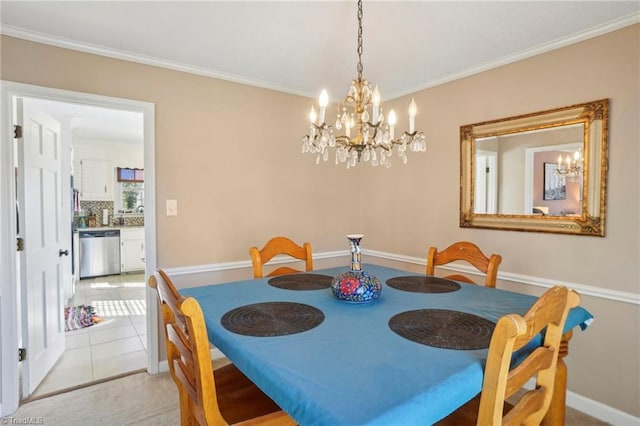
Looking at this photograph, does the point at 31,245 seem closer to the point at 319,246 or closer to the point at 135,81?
the point at 135,81

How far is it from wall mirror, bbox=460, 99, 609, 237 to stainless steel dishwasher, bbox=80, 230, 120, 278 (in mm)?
5770

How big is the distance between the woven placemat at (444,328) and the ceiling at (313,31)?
1.61 m

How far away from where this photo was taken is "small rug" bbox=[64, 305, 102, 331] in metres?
3.58

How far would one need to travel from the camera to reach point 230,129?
9.49 ft

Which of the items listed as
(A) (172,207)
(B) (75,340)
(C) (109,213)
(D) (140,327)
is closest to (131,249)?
(C) (109,213)

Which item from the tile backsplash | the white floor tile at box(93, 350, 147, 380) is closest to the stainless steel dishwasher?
the tile backsplash

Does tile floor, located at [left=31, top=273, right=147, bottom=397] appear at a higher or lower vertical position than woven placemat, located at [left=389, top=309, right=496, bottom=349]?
lower

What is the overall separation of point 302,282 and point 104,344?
2350 mm

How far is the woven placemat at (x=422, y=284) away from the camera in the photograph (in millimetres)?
1870

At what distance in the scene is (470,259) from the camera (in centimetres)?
216

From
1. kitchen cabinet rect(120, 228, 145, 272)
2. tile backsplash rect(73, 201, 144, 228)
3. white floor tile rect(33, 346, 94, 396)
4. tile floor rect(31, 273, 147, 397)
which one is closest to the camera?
white floor tile rect(33, 346, 94, 396)

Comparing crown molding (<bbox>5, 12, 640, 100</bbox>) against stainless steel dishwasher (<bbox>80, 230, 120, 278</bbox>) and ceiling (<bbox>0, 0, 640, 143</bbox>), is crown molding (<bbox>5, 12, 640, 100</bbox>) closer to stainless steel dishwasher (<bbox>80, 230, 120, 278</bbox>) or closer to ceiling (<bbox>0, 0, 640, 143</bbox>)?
ceiling (<bbox>0, 0, 640, 143</bbox>)

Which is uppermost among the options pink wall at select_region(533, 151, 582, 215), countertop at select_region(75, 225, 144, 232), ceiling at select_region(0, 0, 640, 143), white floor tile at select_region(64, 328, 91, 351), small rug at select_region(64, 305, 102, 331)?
ceiling at select_region(0, 0, 640, 143)

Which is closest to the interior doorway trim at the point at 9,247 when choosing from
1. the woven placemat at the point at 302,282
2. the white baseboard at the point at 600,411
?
the woven placemat at the point at 302,282
